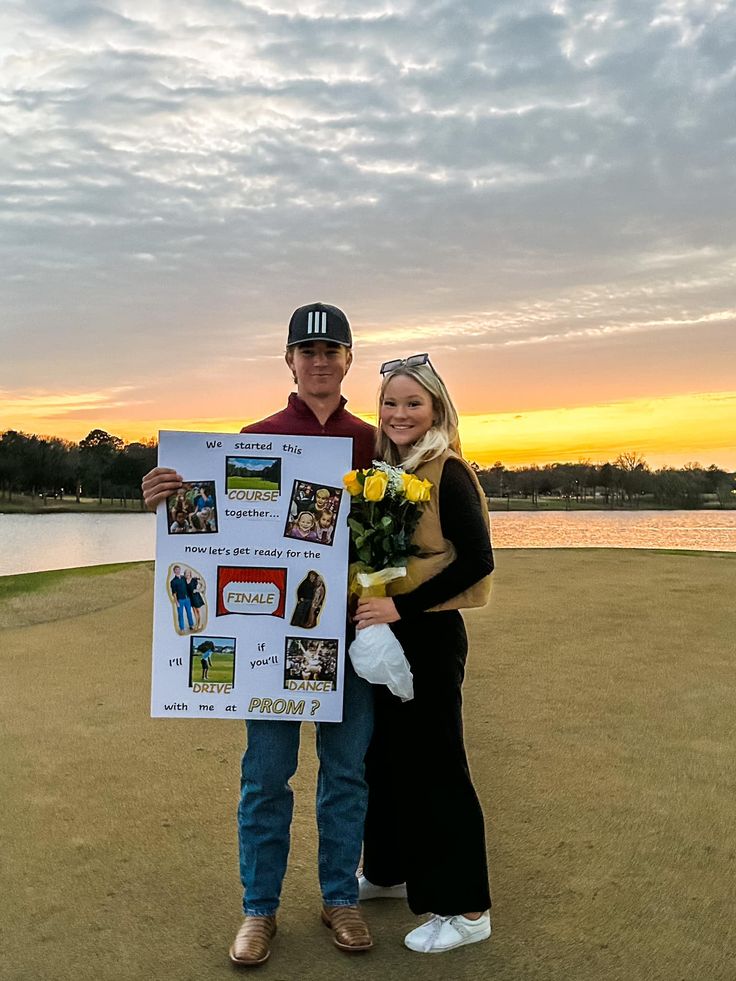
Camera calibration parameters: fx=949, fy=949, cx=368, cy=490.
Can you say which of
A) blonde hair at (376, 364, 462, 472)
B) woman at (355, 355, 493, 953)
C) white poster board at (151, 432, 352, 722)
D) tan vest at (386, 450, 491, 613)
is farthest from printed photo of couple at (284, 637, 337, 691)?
blonde hair at (376, 364, 462, 472)

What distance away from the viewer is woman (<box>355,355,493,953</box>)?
3.18 m

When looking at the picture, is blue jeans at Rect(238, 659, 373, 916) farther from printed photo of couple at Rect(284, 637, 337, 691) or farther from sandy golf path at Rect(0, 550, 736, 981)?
sandy golf path at Rect(0, 550, 736, 981)

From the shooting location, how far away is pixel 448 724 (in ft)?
10.9

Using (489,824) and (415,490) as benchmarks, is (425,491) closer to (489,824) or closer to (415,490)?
(415,490)

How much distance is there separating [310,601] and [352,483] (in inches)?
17.3

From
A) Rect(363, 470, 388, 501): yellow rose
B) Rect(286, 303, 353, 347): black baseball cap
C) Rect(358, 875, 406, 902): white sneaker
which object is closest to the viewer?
Rect(363, 470, 388, 501): yellow rose

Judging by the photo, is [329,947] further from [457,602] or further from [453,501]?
[453,501]

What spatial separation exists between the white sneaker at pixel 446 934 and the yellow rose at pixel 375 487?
1.51 metres

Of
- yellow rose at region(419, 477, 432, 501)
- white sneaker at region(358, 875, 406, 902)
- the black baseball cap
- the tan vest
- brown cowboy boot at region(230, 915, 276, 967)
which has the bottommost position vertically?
white sneaker at region(358, 875, 406, 902)

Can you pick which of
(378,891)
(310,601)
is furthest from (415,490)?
(378,891)

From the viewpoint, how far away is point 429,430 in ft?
10.8

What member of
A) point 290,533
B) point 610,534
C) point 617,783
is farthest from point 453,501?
point 610,534

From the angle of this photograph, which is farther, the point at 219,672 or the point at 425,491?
the point at 219,672

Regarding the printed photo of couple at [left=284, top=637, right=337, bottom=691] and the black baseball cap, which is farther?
the black baseball cap
